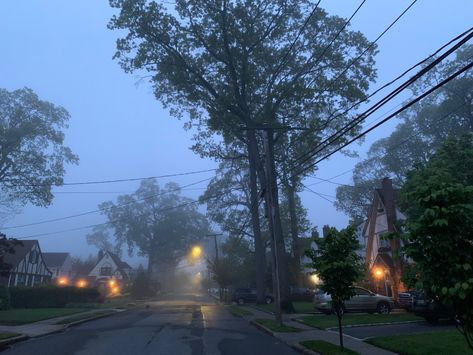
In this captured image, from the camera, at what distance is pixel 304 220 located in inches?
2072

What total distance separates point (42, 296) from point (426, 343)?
34067mm

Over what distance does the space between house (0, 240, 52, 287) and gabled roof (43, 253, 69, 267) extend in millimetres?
17546

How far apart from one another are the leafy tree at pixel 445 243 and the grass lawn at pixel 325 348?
5.08 meters

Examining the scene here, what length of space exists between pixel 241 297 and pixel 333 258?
34.3m

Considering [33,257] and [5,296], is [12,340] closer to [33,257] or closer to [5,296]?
[5,296]

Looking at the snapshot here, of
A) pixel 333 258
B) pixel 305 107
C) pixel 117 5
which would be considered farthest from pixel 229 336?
→ pixel 117 5

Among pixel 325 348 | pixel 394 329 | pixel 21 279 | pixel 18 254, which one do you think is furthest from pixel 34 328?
pixel 21 279

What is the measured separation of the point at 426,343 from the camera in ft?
38.4

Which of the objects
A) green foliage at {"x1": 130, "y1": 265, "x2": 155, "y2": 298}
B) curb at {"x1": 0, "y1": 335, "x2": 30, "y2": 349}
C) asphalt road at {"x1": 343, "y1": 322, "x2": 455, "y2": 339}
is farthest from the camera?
green foliage at {"x1": 130, "y1": 265, "x2": 155, "y2": 298}

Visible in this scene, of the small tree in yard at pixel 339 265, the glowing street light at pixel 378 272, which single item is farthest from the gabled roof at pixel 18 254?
the small tree in yard at pixel 339 265

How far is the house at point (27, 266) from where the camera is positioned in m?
50.6

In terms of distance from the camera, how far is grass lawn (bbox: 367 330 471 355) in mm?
10492

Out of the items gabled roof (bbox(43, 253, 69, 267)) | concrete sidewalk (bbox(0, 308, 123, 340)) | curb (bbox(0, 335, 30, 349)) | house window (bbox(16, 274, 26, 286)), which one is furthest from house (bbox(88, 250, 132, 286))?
curb (bbox(0, 335, 30, 349))

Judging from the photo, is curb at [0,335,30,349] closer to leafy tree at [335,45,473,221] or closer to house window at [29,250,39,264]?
leafy tree at [335,45,473,221]
